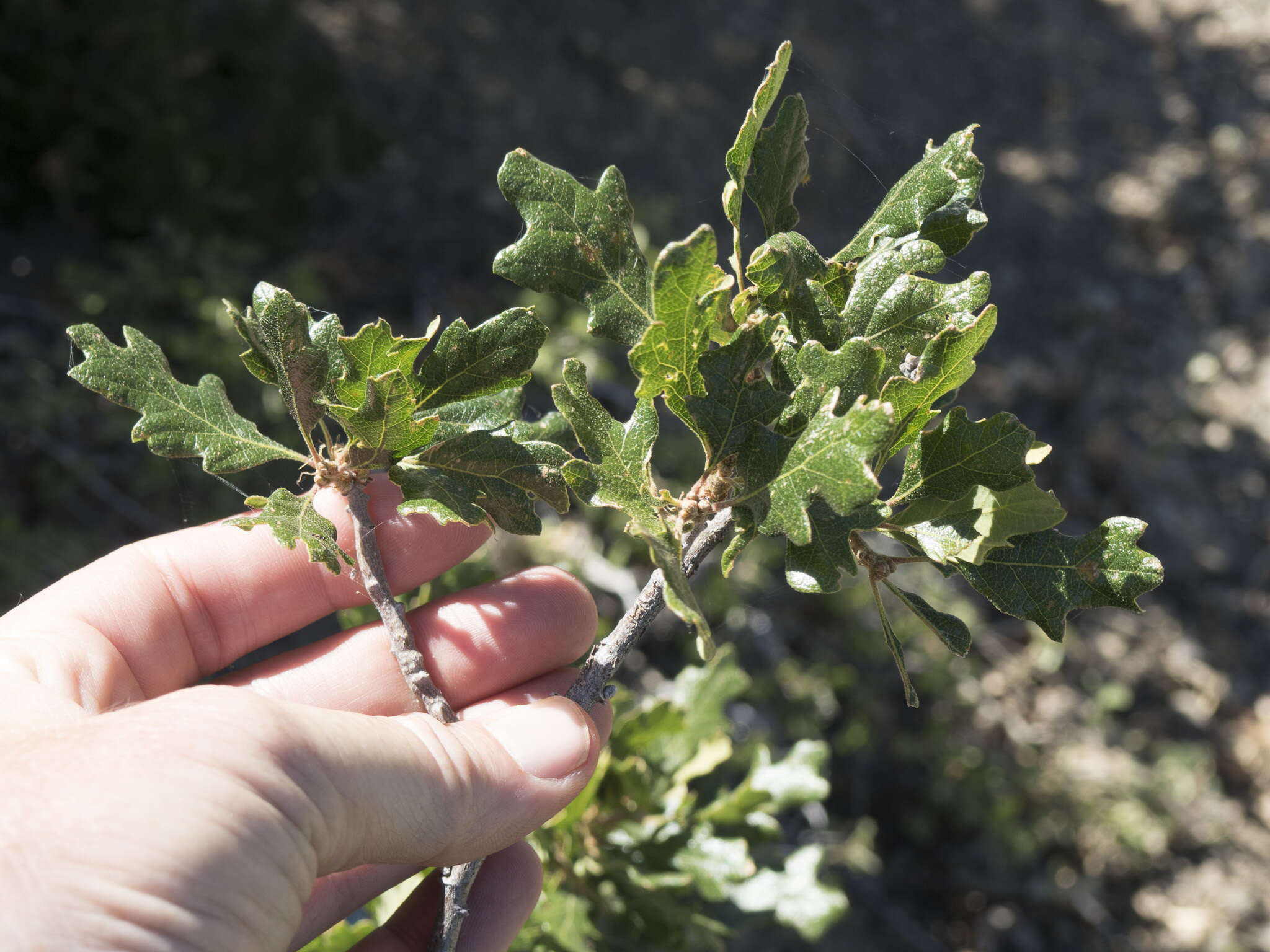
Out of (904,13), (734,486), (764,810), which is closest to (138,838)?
(734,486)

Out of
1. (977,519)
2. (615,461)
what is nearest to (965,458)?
(977,519)

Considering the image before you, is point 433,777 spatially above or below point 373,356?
below

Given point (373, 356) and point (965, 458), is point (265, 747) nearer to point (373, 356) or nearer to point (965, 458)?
point (373, 356)

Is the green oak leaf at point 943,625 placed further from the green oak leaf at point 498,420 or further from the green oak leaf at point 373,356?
the green oak leaf at point 373,356

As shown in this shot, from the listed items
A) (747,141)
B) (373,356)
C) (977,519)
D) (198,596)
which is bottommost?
(198,596)

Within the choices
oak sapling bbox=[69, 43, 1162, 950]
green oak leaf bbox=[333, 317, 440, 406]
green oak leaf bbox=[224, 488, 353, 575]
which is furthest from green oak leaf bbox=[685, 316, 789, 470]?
green oak leaf bbox=[224, 488, 353, 575]

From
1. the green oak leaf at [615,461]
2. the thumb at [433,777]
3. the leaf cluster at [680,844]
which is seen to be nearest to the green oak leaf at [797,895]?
the leaf cluster at [680,844]

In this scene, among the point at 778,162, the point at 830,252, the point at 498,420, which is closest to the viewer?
the point at 778,162
